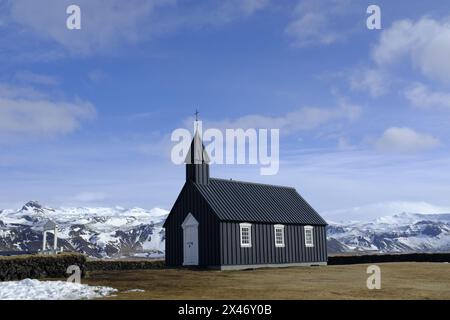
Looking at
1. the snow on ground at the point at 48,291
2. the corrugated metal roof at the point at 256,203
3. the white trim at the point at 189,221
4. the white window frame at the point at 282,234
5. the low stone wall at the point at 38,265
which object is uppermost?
the corrugated metal roof at the point at 256,203

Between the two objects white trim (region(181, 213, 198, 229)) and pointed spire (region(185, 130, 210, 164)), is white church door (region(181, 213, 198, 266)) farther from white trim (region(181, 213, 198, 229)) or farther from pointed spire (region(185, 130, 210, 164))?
pointed spire (region(185, 130, 210, 164))

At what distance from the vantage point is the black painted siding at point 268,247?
115 feet

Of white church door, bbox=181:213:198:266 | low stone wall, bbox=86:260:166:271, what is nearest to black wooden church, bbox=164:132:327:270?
white church door, bbox=181:213:198:266

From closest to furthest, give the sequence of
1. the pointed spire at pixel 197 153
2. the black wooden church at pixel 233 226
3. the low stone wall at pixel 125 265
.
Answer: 1. the black wooden church at pixel 233 226
2. the pointed spire at pixel 197 153
3. the low stone wall at pixel 125 265

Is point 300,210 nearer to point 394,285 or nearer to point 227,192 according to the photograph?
point 227,192

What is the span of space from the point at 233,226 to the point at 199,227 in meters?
2.50

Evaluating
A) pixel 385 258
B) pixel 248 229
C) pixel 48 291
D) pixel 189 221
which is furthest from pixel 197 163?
pixel 385 258

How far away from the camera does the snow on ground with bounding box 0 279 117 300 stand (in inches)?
677

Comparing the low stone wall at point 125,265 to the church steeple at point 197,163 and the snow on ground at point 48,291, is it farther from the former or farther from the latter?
the snow on ground at point 48,291

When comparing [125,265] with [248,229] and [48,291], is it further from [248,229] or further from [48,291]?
[48,291]

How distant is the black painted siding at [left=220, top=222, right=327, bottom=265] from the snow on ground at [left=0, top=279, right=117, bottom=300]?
633 inches

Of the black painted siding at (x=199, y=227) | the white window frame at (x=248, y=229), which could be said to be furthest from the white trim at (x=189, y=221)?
the white window frame at (x=248, y=229)

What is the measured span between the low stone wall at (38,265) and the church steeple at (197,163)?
42.7ft
